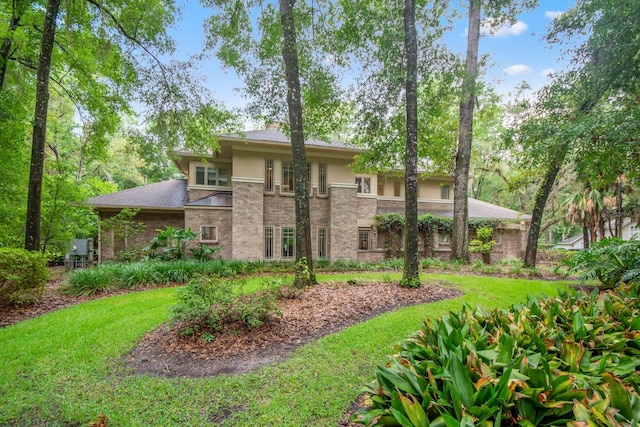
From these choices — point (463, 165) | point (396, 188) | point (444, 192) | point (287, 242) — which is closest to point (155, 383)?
point (287, 242)

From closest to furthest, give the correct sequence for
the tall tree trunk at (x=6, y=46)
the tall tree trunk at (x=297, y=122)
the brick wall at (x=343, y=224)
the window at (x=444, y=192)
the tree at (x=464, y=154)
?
the tall tree trunk at (x=297, y=122), the tall tree trunk at (x=6, y=46), the tree at (x=464, y=154), the brick wall at (x=343, y=224), the window at (x=444, y=192)

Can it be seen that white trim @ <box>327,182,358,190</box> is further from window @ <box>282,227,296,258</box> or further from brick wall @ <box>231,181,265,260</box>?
brick wall @ <box>231,181,265,260</box>

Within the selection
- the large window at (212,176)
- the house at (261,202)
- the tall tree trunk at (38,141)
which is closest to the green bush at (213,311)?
the tall tree trunk at (38,141)

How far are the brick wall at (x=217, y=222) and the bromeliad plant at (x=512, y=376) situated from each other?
1170 cm

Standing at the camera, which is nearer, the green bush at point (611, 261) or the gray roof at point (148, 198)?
the green bush at point (611, 261)

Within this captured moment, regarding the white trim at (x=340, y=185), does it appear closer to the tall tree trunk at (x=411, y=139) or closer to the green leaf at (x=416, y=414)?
the tall tree trunk at (x=411, y=139)

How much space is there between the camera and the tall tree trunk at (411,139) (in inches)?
286

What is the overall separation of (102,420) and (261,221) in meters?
10.5

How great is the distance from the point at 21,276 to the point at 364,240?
12.6 metres

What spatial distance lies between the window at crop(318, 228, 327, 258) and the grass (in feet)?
28.7

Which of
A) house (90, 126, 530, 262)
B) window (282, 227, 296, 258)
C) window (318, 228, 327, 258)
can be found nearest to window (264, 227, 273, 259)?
house (90, 126, 530, 262)

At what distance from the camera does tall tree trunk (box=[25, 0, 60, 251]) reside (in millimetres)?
7426

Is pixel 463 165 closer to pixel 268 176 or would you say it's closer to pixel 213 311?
pixel 268 176

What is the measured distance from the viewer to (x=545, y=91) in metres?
8.05
